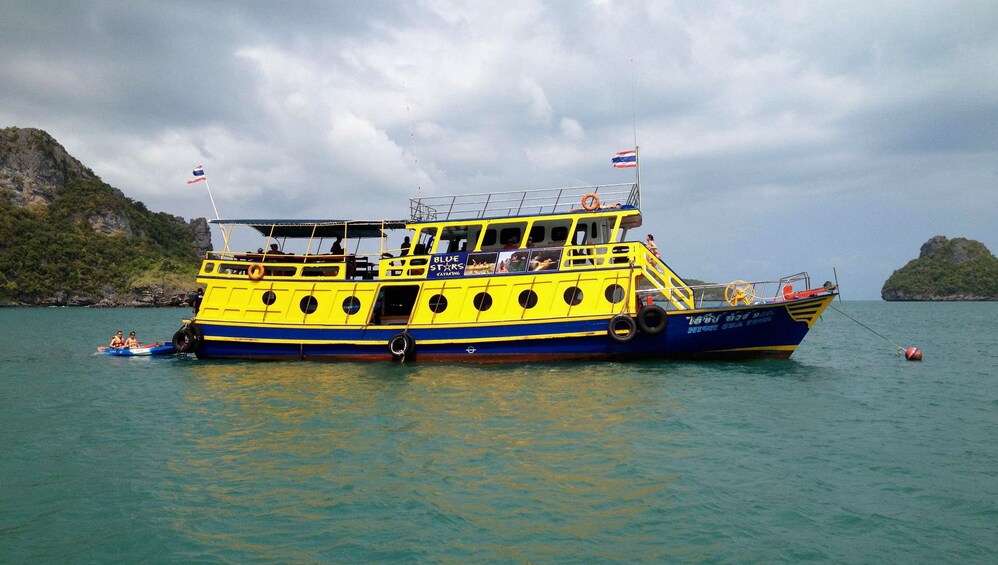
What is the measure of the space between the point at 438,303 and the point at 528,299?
281 cm

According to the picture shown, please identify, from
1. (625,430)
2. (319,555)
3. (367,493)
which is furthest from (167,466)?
(625,430)

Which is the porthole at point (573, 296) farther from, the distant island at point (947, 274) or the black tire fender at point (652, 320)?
the distant island at point (947, 274)

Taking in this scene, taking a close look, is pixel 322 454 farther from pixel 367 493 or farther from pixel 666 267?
pixel 666 267

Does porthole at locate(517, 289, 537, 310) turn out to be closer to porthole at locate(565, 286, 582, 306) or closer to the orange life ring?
porthole at locate(565, 286, 582, 306)

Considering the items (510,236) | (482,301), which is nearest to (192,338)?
(482,301)

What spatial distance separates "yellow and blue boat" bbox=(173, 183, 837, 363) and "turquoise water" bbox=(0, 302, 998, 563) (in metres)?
1.86

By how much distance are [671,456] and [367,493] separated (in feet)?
14.6

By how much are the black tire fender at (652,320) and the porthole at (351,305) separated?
28.1 ft

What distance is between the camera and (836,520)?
688cm

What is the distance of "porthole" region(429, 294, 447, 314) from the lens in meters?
18.7

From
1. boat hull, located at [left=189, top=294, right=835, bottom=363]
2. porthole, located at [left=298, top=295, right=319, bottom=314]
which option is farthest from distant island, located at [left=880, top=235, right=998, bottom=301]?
porthole, located at [left=298, top=295, right=319, bottom=314]

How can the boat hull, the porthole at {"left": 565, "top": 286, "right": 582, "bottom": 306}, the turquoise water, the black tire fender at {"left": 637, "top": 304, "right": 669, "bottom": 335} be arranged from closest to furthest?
1. the turquoise water
2. the black tire fender at {"left": 637, "top": 304, "right": 669, "bottom": 335}
3. the boat hull
4. the porthole at {"left": 565, "top": 286, "right": 582, "bottom": 306}

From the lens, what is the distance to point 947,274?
144 metres

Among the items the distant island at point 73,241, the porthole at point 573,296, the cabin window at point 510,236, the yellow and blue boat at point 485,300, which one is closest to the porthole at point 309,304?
the yellow and blue boat at point 485,300
